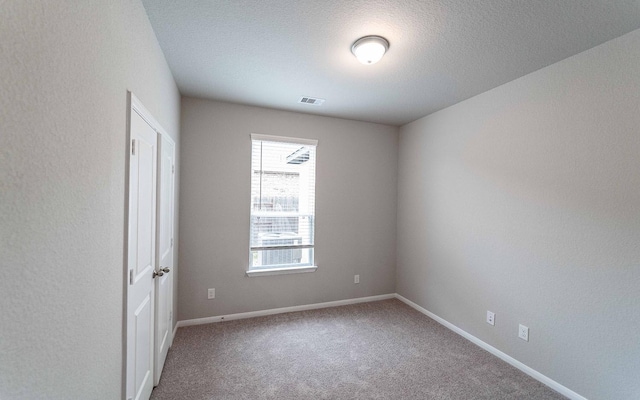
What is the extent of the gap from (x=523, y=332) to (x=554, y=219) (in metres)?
1.05

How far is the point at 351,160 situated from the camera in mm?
3936

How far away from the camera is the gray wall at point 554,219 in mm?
1867

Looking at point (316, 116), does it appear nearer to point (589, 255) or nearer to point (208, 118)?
point (208, 118)

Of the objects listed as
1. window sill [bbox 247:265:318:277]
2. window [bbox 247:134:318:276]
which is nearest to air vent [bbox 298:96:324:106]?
window [bbox 247:134:318:276]

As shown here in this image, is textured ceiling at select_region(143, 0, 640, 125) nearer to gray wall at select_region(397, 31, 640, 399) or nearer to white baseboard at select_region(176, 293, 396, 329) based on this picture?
gray wall at select_region(397, 31, 640, 399)

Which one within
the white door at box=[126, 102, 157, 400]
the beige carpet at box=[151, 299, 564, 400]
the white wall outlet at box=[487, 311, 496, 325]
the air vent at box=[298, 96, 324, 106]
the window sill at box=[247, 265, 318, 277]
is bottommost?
the beige carpet at box=[151, 299, 564, 400]

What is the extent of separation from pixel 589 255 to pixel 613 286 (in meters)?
0.23

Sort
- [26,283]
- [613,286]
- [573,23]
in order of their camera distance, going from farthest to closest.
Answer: [613,286] < [573,23] < [26,283]

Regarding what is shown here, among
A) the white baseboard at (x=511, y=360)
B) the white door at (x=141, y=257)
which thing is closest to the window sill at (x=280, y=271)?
the white door at (x=141, y=257)

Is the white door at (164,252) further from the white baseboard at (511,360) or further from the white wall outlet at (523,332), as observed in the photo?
the white wall outlet at (523,332)

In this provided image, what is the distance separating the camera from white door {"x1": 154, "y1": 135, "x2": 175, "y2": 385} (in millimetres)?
2164

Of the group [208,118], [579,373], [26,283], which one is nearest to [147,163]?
[26,283]

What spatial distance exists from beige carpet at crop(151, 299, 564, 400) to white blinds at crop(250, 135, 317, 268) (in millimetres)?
817

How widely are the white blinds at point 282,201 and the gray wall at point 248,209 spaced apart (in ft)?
0.36
